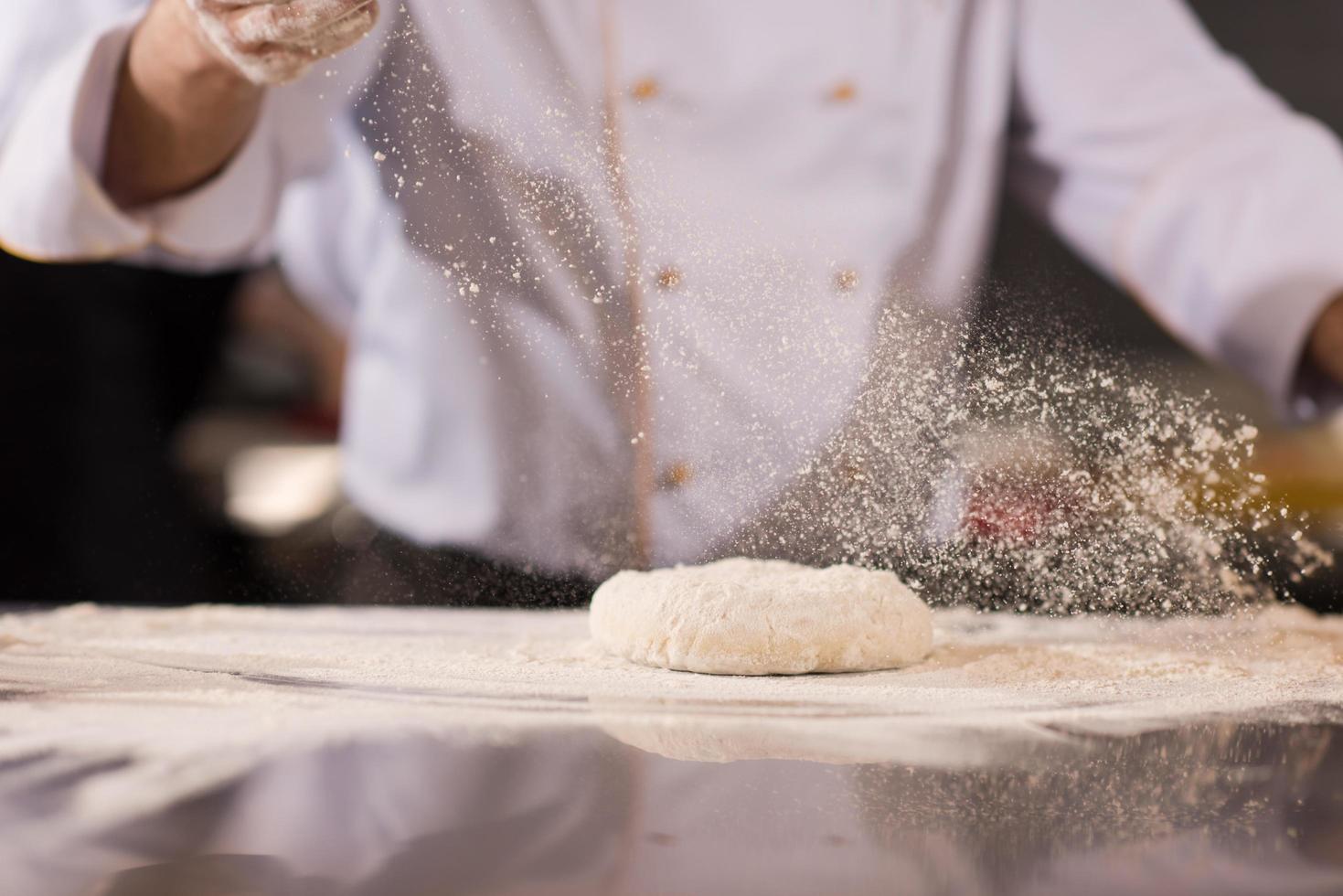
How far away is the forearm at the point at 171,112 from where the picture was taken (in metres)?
1.08

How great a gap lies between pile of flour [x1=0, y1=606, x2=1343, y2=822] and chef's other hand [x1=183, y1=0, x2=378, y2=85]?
0.50m

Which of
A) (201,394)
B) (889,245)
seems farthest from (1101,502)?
(201,394)

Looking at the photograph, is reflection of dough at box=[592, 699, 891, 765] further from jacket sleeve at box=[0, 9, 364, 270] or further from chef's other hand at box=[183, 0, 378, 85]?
jacket sleeve at box=[0, 9, 364, 270]

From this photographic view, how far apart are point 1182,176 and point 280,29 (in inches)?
39.2

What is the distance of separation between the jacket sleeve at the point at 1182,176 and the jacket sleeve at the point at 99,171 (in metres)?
0.83

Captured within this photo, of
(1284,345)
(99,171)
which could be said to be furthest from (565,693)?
(1284,345)

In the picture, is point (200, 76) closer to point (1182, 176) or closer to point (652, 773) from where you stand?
point (652, 773)

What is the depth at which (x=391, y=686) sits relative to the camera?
0.78 m

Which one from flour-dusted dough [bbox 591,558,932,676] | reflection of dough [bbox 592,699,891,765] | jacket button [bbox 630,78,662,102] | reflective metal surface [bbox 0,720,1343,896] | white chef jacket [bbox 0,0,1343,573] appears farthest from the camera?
jacket button [bbox 630,78,662,102]

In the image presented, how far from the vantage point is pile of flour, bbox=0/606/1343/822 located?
2.03ft

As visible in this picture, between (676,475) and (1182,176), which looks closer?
(676,475)

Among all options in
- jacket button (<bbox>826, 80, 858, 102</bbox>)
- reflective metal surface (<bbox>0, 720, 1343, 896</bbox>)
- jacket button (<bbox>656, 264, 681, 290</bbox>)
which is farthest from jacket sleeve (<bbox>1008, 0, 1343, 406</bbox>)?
reflective metal surface (<bbox>0, 720, 1343, 896</bbox>)

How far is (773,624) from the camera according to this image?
32.2 inches

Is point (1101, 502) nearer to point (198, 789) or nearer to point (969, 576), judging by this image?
point (969, 576)
